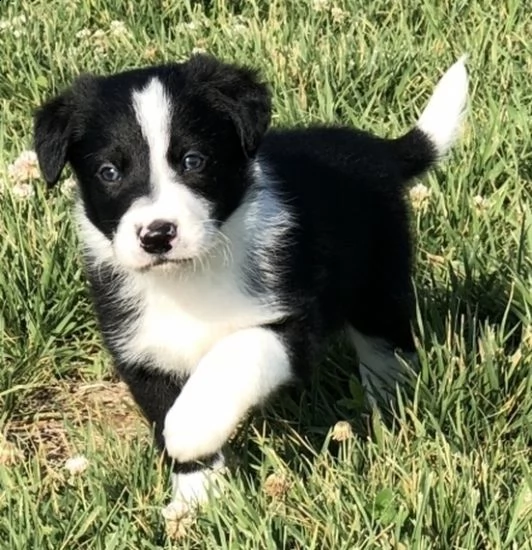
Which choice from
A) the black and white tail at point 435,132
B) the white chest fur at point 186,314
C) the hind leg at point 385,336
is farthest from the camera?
the black and white tail at point 435,132

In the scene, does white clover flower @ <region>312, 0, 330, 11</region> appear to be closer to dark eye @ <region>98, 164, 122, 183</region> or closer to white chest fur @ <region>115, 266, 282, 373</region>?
white chest fur @ <region>115, 266, 282, 373</region>

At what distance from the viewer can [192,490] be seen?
3.43m

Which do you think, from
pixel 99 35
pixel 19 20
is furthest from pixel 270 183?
pixel 19 20

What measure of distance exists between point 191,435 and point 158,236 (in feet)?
1.53

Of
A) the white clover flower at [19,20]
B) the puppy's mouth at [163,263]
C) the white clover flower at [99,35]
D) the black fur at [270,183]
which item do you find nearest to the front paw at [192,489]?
the black fur at [270,183]

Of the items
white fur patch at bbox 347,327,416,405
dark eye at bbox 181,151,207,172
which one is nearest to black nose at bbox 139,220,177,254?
dark eye at bbox 181,151,207,172

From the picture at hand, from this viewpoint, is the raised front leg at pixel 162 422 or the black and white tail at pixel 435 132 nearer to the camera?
the raised front leg at pixel 162 422

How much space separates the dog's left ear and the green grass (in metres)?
0.72

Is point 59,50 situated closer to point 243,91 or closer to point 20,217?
point 20,217

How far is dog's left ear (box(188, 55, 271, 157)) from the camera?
3467 millimetres

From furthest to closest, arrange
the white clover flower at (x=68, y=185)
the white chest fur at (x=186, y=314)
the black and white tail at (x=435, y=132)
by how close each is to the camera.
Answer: the white clover flower at (x=68, y=185)
the black and white tail at (x=435, y=132)
the white chest fur at (x=186, y=314)

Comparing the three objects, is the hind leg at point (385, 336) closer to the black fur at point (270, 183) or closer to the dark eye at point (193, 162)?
the black fur at point (270, 183)

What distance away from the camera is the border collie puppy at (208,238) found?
3256 millimetres

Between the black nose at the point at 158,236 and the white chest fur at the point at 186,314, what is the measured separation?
468 millimetres
